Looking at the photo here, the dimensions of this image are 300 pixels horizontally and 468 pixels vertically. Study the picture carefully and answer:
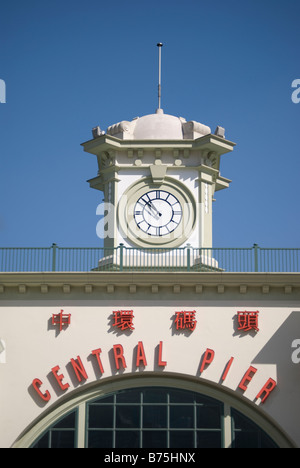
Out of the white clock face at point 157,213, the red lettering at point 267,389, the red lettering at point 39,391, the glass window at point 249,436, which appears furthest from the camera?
the white clock face at point 157,213

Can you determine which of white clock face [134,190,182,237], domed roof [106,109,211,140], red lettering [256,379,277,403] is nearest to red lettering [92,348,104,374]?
red lettering [256,379,277,403]

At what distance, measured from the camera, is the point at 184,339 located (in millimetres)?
33875

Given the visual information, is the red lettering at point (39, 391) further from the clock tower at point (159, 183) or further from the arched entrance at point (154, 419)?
the clock tower at point (159, 183)

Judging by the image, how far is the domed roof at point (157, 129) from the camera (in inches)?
1587

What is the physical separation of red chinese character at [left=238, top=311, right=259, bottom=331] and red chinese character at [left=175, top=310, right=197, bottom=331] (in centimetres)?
171

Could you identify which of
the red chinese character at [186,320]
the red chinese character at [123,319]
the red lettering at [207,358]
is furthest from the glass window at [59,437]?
the red chinese character at [186,320]

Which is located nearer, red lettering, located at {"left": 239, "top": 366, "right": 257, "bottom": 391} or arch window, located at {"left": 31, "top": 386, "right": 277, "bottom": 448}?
arch window, located at {"left": 31, "top": 386, "right": 277, "bottom": 448}

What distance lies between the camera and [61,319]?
112ft

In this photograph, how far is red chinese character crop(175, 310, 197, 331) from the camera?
111ft

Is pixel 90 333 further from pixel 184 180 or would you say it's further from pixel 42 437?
pixel 184 180

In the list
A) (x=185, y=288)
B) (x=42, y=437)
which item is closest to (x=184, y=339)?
(x=185, y=288)

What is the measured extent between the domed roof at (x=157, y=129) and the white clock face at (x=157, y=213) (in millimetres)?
2724

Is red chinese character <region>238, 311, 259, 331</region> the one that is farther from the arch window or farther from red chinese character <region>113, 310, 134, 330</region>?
red chinese character <region>113, 310, 134, 330</region>

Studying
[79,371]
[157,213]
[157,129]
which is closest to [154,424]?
[79,371]
